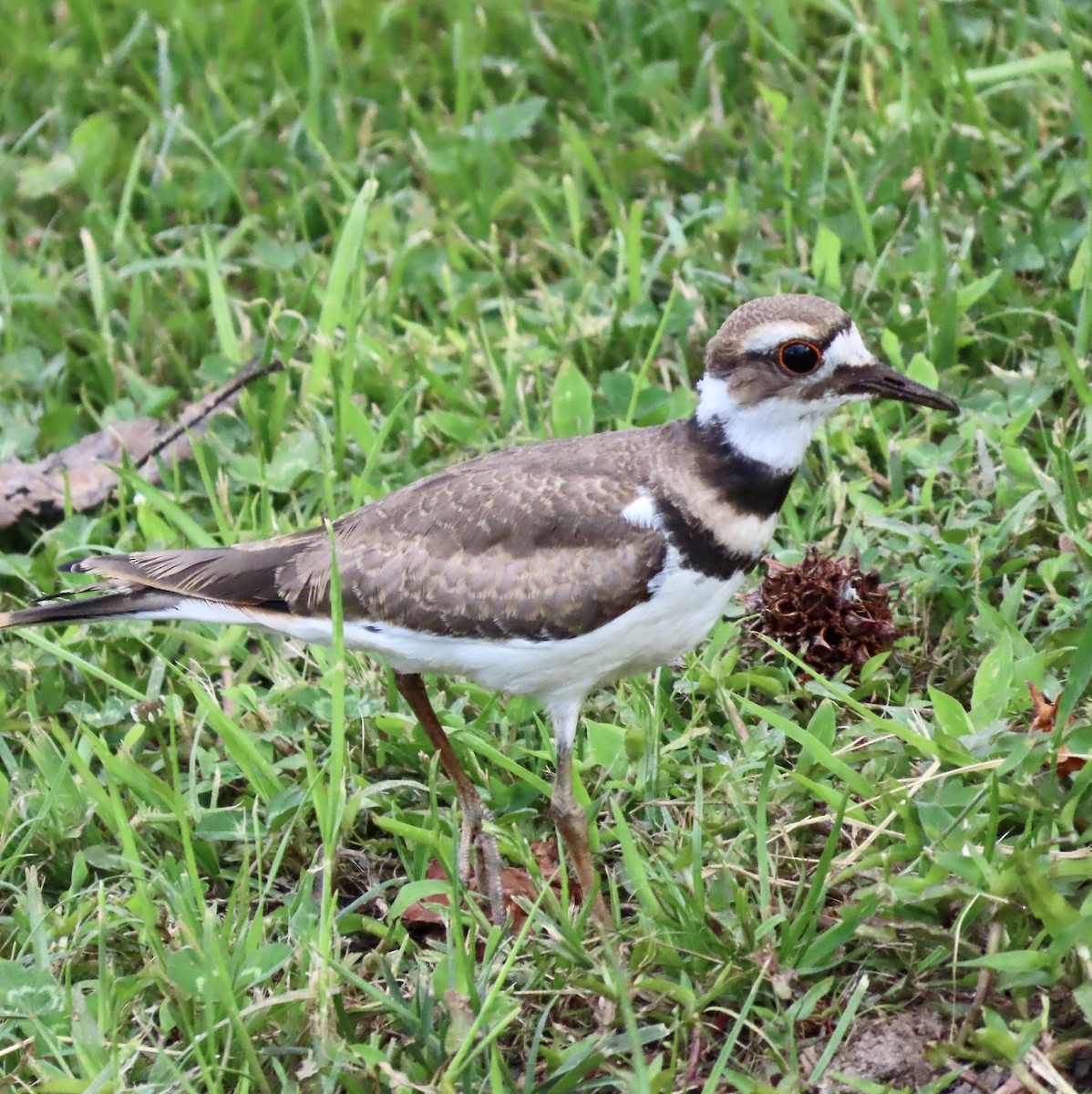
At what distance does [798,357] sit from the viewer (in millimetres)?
3592

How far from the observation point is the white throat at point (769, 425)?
11.9 ft

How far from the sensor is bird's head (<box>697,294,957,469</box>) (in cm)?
359

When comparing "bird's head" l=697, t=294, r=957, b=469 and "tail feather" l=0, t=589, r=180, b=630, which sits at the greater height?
"bird's head" l=697, t=294, r=957, b=469

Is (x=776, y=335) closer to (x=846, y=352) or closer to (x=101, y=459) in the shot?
(x=846, y=352)

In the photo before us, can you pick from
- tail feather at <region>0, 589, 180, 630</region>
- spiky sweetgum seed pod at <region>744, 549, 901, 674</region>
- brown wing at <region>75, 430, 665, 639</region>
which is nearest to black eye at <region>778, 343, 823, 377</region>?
brown wing at <region>75, 430, 665, 639</region>

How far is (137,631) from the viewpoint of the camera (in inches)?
179

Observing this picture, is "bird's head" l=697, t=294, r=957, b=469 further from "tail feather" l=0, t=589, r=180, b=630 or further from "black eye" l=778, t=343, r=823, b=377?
"tail feather" l=0, t=589, r=180, b=630

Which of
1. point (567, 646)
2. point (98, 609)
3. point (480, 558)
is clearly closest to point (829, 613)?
point (567, 646)

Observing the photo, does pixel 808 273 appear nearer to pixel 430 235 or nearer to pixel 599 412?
pixel 599 412

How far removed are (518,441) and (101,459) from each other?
133cm

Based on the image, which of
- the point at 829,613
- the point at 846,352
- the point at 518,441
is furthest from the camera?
the point at 518,441

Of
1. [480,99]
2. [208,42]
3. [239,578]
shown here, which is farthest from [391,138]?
[239,578]

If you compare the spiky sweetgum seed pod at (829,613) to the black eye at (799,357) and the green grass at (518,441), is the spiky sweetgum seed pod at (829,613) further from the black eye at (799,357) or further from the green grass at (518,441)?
the black eye at (799,357)

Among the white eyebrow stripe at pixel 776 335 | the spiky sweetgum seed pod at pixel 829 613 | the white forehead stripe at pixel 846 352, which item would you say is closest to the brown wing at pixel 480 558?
the white eyebrow stripe at pixel 776 335
